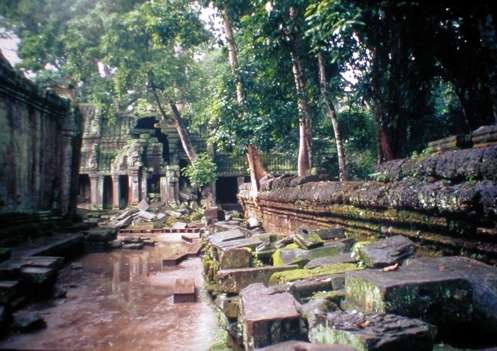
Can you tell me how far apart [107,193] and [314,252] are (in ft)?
57.6

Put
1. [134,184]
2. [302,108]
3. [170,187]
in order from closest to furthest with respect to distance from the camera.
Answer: [302,108]
[170,187]
[134,184]

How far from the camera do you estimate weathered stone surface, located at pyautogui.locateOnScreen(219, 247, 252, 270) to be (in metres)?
4.04

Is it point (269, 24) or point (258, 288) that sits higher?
point (269, 24)

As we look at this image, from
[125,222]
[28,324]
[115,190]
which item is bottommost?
[28,324]

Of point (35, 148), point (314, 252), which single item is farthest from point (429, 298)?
point (35, 148)

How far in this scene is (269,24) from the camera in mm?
6133

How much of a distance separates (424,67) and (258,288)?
13.9ft

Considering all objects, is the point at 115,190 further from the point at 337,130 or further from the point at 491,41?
the point at 491,41

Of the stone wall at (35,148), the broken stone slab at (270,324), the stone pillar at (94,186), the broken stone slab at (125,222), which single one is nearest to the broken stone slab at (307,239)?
the broken stone slab at (270,324)

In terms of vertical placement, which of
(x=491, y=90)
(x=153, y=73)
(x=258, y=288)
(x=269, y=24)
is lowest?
(x=258, y=288)

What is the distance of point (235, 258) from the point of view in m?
4.05

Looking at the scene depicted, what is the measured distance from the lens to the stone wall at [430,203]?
2414mm

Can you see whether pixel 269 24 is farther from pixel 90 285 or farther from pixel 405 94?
pixel 90 285

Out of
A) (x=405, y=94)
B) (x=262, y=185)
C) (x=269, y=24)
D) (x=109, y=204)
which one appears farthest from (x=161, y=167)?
(x=405, y=94)
